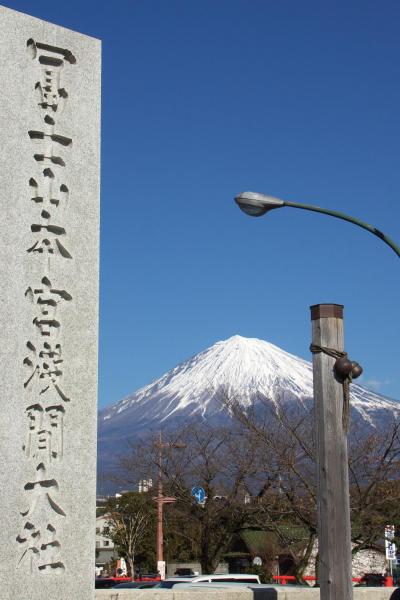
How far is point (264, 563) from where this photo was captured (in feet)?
134

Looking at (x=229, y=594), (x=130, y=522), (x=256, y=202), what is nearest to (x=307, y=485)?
(x=256, y=202)

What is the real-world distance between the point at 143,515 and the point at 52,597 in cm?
4173

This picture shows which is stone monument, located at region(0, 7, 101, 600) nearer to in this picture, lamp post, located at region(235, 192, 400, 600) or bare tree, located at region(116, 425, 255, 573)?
lamp post, located at region(235, 192, 400, 600)

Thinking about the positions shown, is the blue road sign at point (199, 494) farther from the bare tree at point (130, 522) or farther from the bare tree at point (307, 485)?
the bare tree at point (130, 522)

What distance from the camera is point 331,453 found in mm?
8023

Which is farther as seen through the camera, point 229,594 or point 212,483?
point 212,483

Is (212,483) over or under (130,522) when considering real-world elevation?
over

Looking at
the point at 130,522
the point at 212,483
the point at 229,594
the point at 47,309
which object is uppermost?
the point at 47,309

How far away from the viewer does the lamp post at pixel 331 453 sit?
7832 mm

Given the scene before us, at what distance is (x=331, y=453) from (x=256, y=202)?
4.59m

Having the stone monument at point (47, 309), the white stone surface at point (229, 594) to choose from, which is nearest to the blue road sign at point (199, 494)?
the white stone surface at point (229, 594)

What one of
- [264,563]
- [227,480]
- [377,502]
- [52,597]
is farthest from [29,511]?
[264,563]

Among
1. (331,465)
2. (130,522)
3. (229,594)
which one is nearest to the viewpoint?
(331,465)

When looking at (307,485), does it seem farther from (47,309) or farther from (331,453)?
(47,309)
